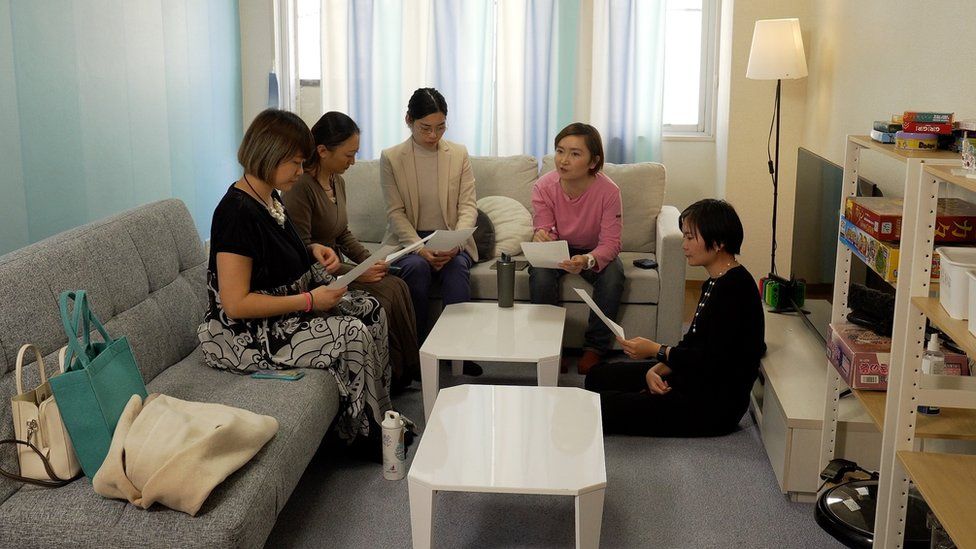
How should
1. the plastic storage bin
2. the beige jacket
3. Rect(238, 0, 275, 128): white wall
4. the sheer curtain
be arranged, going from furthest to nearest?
Rect(238, 0, 275, 128): white wall, the sheer curtain, the beige jacket, the plastic storage bin

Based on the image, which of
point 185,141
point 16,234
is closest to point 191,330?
point 16,234

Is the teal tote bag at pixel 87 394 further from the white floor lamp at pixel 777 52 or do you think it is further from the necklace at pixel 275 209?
the white floor lamp at pixel 777 52

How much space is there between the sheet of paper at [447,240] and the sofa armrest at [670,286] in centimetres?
82

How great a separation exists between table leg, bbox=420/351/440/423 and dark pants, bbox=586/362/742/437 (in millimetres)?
564

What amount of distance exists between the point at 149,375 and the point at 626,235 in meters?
2.36

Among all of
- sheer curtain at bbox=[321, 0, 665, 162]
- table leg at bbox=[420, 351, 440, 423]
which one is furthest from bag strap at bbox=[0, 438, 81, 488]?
sheer curtain at bbox=[321, 0, 665, 162]

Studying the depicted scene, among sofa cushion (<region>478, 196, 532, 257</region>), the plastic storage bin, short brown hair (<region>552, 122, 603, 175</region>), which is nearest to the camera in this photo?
the plastic storage bin

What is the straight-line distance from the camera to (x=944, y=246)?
6.95 ft

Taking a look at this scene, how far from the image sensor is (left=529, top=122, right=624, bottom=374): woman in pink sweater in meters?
3.94

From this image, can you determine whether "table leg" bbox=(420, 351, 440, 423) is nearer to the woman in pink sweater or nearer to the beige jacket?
the woman in pink sweater

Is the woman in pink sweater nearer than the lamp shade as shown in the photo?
Yes

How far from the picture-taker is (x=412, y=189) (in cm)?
416

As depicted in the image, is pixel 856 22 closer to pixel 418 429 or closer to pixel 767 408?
pixel 767 408

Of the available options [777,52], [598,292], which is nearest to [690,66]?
[777,52]
